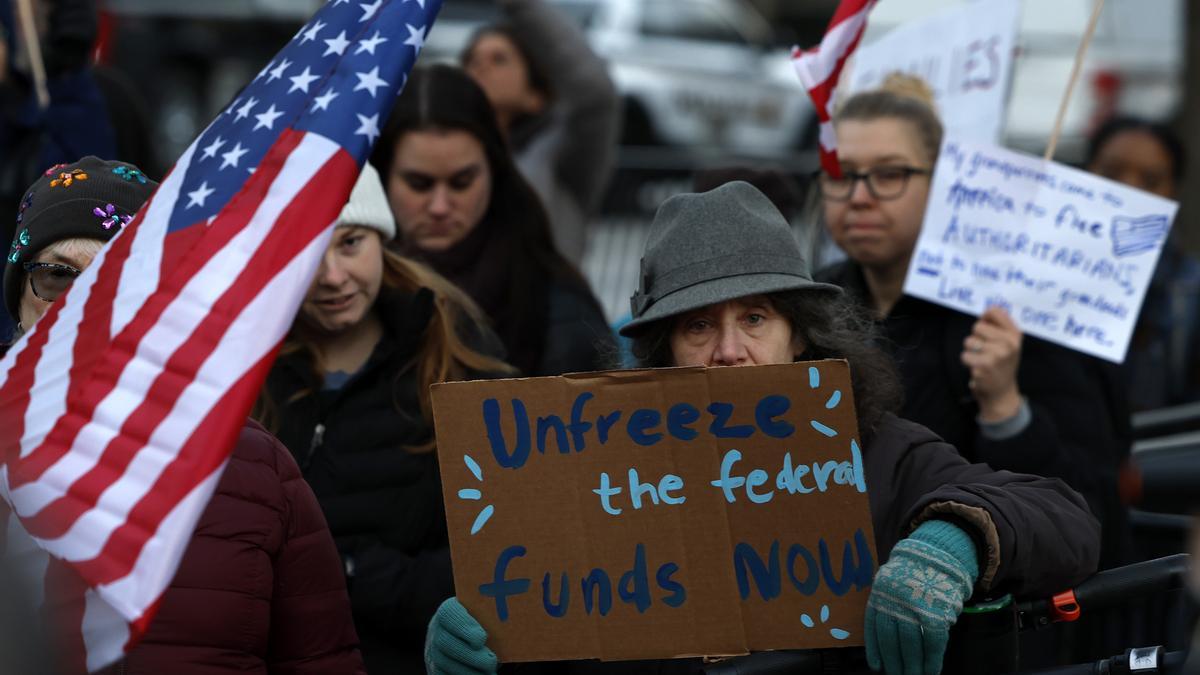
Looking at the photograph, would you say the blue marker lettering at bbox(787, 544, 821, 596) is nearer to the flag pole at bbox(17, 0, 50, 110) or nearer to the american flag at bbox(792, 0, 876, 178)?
the american flag at bbox(792, 0, 876, 178)

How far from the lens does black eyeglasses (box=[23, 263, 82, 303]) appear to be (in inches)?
124

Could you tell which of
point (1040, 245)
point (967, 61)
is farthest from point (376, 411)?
point (967, 61)

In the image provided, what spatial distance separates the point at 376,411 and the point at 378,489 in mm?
188

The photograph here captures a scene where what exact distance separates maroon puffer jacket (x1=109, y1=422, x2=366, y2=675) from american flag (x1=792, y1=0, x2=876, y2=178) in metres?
2.00

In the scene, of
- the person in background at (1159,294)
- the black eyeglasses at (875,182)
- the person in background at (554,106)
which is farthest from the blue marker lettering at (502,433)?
the person in background at (1159,294)

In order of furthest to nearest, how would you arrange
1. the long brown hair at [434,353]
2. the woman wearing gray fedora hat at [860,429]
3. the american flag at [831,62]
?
the american flag at [831,62] → the long brown hair at [434,353] → the woman wearing gray fedora hat at [860,429]

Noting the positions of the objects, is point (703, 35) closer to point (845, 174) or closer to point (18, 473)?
point (845, 174)

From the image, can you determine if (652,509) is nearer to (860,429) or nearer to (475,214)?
(860,429)

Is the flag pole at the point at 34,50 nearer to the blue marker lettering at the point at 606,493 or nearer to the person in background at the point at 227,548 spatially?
the person in background at the point at 227,548

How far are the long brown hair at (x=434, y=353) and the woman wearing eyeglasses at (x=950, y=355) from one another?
91cm

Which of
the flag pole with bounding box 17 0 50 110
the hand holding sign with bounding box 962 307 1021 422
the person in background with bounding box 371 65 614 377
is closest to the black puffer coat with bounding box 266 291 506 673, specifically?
the person in background with bounding box 371 65 614 377

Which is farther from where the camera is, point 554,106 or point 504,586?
point 554,106

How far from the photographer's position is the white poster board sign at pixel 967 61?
5.68 meters

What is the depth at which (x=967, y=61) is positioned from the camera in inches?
229
